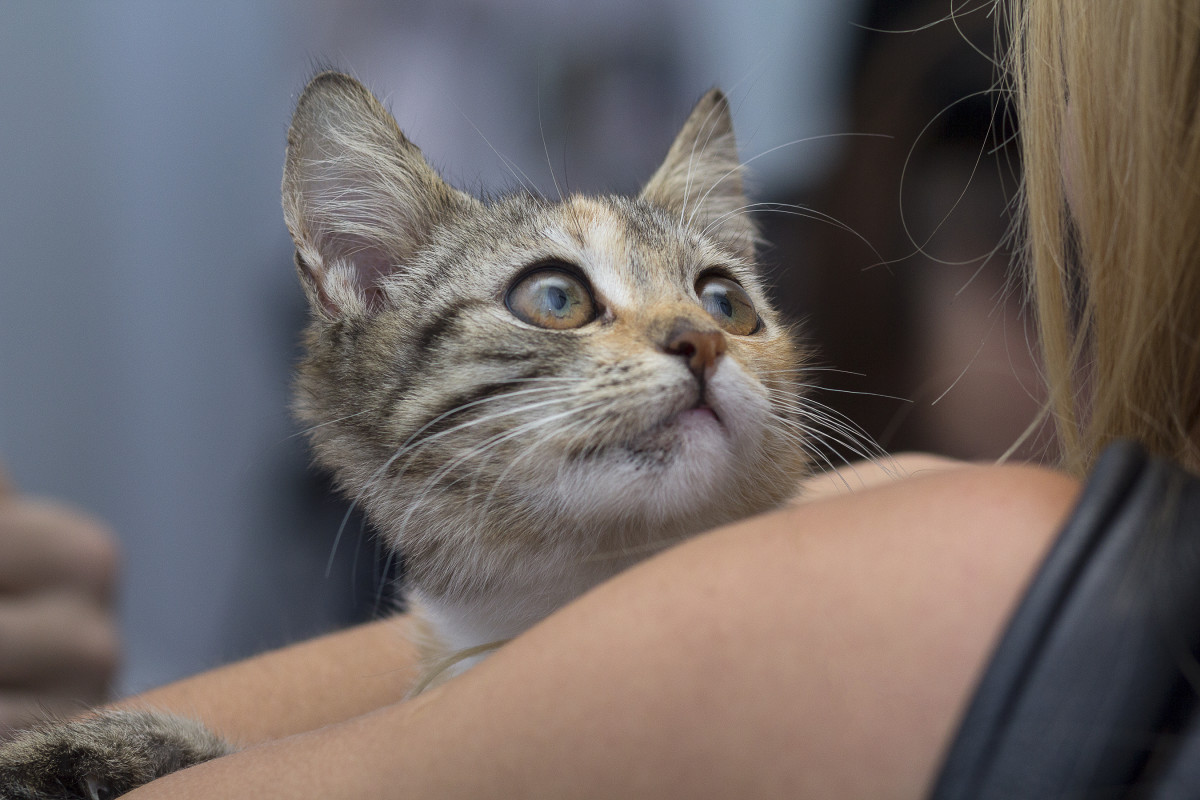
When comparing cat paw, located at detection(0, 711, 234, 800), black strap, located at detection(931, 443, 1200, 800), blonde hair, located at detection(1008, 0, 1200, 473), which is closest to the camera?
black strap, located at detection(931, 443, 1200, 800)

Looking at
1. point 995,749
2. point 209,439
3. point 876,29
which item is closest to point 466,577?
point 995,749

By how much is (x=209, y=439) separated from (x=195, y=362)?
0.81ft

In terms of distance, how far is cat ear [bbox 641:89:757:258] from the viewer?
119 cm

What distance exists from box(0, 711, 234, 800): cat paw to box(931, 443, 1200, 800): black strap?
80cm

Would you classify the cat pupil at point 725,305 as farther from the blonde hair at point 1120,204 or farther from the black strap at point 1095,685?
the black strap at point 1095,685

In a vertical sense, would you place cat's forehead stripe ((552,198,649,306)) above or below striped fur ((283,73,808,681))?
above

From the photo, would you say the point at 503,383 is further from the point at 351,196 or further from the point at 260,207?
the point at 260,207

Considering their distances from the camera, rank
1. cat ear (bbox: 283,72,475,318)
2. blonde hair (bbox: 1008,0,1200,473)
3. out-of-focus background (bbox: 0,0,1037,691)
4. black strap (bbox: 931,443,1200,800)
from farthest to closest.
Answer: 1. out-of-focus background (bbox: 0,0,1037,691)
2. cat ear (bbox: 283,72,475,318)
3. blonde hair (bbox: 1008,0,1200,473)
4. black strap (bbox: 931,443,1200,800)

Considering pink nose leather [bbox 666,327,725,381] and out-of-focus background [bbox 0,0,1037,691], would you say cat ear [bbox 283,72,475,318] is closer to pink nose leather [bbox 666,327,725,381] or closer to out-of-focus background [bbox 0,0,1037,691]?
pink nose leather [bbox 666,327,725,381]

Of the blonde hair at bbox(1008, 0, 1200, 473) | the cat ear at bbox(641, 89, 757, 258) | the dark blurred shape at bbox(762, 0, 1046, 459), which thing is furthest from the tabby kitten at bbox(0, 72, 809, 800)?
the dark blurred shape at bbox(762, 0, 1046, 459)

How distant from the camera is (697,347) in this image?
0.77 m

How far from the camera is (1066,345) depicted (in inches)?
32.4

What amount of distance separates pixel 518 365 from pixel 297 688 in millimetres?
703

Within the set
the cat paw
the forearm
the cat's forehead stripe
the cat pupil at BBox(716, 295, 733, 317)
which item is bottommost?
→ the forearm
